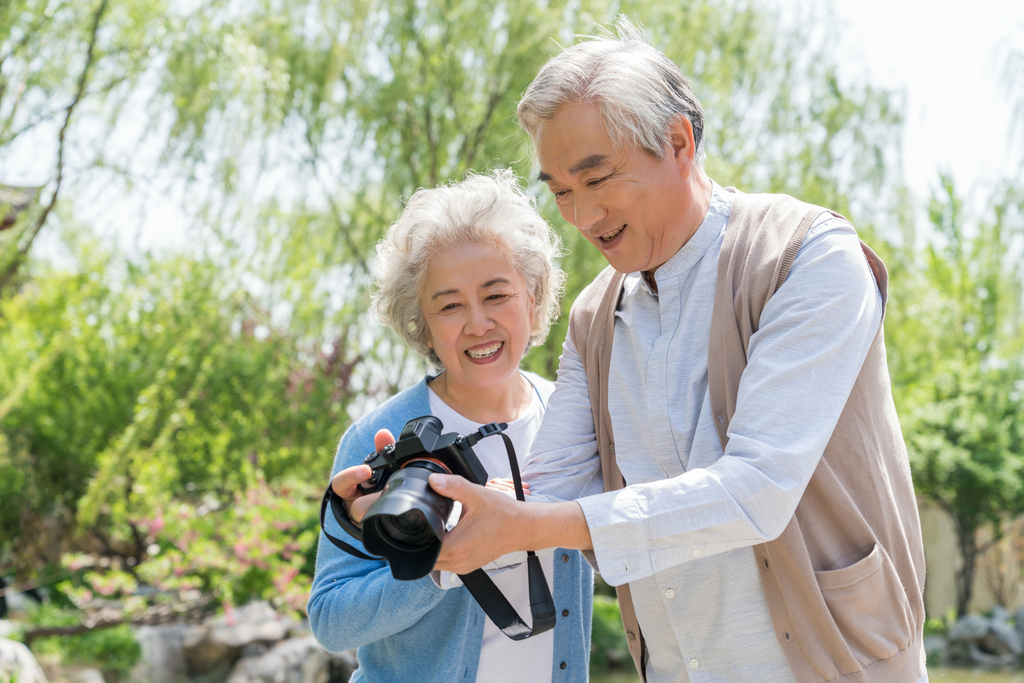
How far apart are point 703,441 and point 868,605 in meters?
0.34

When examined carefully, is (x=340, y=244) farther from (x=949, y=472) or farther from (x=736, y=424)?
(x=949, y=472)

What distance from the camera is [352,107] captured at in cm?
714

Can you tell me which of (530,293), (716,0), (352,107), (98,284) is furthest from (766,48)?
(530,293)

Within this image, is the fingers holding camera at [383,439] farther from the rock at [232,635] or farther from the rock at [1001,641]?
the rock at [1001,641]

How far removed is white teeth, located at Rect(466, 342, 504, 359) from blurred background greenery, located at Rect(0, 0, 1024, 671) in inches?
163

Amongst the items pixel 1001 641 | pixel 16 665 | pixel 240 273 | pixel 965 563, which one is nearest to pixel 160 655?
pixel 16 665

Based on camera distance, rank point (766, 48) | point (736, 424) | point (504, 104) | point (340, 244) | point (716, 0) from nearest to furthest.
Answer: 1. point (736, 424)
2. point (504, 104)
3. point (340, 244)
4. point (716, 0)
5. point (766, 48)

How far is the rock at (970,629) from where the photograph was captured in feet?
31.2

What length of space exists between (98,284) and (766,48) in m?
7.65

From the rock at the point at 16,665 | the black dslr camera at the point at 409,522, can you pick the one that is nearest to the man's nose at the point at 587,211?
the black dslr camera at the point at 409,522

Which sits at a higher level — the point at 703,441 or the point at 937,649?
the point at 703,441

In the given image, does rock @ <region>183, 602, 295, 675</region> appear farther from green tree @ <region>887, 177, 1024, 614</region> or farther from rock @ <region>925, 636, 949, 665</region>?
green tree @ <region>887, 177, 1024, 614</region>

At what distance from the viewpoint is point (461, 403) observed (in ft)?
7.04

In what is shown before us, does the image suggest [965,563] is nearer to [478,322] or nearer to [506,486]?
[478,322]
